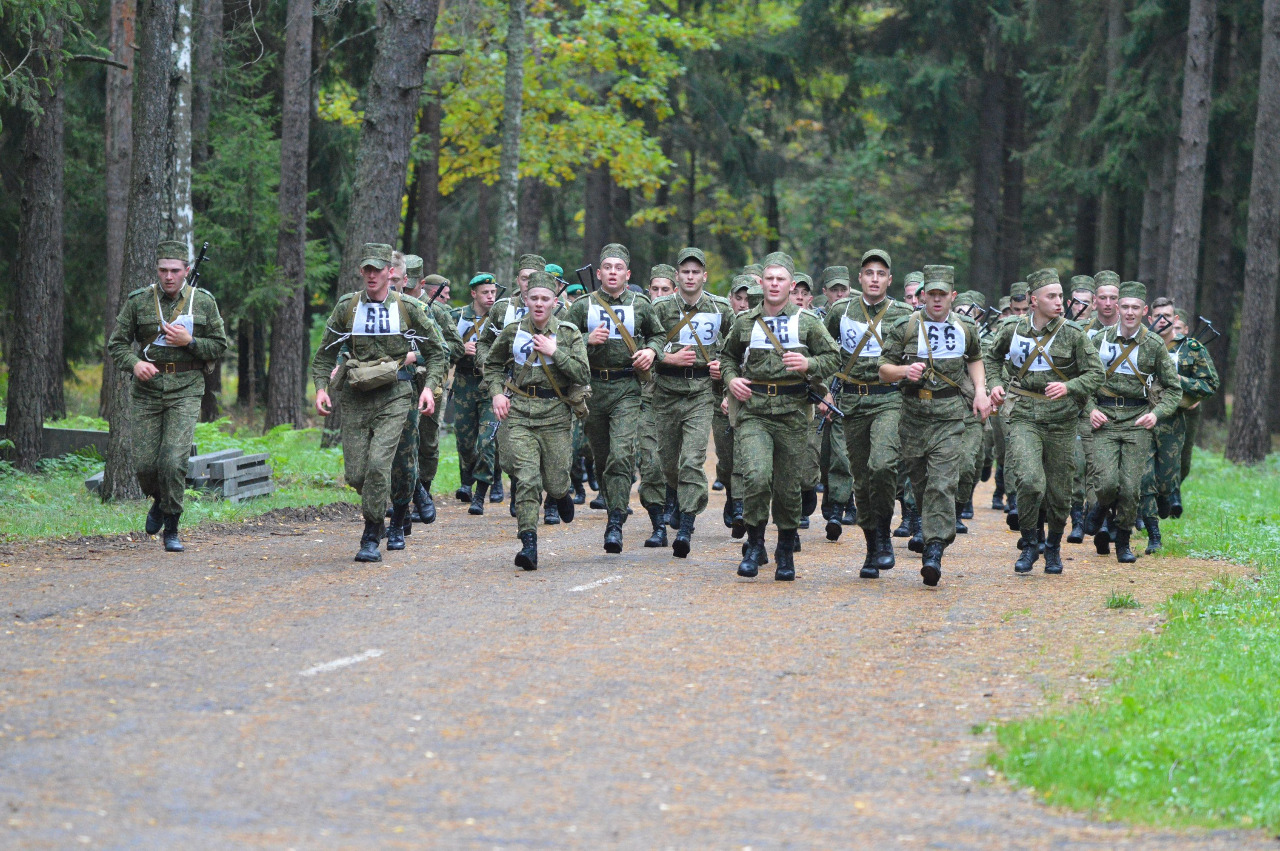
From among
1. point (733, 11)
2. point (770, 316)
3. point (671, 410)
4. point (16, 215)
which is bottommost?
point (671, 410)

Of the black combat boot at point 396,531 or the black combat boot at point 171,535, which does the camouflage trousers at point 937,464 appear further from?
the black combat boot at point 171,535

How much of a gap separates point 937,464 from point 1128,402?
2845 millimetres

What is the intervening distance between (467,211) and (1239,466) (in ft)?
70.4

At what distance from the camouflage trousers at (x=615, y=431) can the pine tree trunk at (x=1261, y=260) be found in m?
15.4

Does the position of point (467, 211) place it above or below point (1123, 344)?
above

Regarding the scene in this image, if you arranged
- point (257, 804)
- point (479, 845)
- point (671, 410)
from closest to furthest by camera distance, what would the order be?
point (479, 845) < point (257, 804) < point (671, 410)

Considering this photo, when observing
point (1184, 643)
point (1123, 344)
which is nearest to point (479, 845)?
point (1184, 643)

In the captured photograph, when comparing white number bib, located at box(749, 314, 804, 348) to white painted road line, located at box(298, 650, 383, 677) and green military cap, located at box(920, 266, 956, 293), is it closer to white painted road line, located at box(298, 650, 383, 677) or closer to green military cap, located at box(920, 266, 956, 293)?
green military cap, located at box(920, 266, 956, 293)

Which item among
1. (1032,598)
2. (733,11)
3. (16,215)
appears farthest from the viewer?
(733,11)

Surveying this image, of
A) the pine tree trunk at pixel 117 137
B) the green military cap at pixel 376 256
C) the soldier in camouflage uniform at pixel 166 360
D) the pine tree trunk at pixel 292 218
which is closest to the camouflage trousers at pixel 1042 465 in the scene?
the green military cap at pixel 376 256

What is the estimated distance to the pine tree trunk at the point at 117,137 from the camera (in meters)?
22.8

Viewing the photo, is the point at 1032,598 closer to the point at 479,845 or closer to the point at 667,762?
the point at 667,762

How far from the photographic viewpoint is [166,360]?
11.7 metres

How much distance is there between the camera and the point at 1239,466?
968 inches
